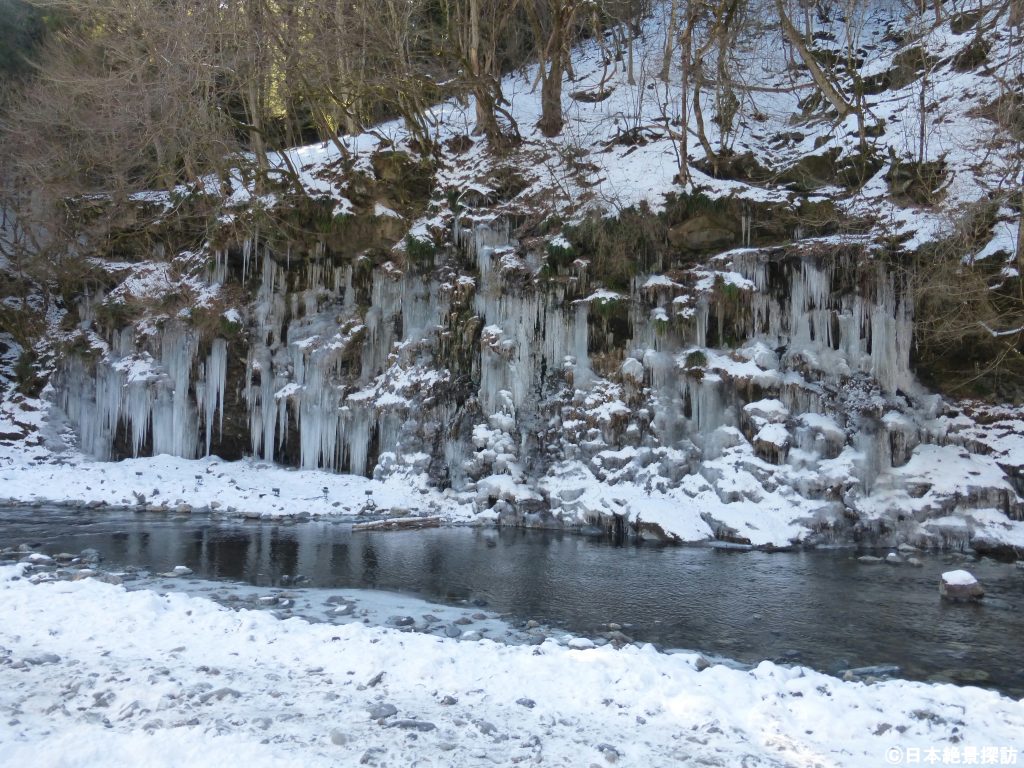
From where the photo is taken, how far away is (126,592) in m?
6.51

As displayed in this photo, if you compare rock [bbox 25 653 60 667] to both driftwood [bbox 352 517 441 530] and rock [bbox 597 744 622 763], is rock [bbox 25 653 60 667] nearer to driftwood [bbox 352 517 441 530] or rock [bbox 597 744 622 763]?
rock [bbox 597 744 622 763]

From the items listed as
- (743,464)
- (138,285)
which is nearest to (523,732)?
(743,464)

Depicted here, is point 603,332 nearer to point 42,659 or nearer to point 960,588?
point 960,588

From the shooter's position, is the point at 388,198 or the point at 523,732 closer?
the point at 523,732

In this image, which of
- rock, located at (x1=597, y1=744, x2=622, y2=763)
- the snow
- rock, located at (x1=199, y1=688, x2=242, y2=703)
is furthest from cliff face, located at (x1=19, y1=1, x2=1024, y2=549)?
rock, located at (x1=199, y1=688, x2=242, y2=703)

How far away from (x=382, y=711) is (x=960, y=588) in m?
7.18

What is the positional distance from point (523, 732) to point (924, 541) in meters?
9.72

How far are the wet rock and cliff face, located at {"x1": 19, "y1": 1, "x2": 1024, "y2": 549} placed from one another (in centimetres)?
851

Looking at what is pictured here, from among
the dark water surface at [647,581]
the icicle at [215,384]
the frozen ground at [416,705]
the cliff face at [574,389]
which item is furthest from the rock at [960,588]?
the icicle at [215,384]

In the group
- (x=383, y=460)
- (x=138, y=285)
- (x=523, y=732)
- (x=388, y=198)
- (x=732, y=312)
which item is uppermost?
(x=388, y=198)

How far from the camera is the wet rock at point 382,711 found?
3975mm

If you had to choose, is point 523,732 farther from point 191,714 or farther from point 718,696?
point 191,714

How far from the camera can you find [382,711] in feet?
13.3

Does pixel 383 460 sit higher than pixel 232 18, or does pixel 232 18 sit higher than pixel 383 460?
pixel 232 18
